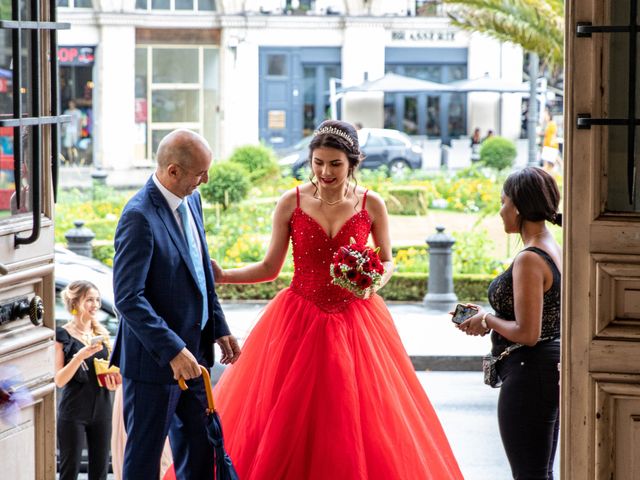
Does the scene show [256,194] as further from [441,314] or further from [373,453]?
[373,453]

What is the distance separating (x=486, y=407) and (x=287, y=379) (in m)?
3.91

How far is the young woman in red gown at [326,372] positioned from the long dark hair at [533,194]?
3.72 ft

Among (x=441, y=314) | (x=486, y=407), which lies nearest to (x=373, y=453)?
(x=486, y=407)

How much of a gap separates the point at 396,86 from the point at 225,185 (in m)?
18.6

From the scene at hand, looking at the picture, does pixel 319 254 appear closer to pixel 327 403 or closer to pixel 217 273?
Result: pixel 217 273

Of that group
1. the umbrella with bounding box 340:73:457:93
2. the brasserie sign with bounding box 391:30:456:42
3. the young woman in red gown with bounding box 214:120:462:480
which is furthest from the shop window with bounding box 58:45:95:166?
the young woman in red gown with bounding box 214:120:462:480

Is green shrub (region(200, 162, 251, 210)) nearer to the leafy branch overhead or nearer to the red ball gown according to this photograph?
the leafy branch overhead

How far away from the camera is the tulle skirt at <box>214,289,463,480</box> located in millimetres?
5301

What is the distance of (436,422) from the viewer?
18.7 ft

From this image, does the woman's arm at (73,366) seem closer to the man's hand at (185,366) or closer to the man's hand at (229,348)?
the man's hand at (229,348)

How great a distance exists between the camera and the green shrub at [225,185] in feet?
57.0

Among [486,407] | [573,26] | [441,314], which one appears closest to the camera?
[573,26]

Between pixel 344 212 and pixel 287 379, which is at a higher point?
pixel 344 212

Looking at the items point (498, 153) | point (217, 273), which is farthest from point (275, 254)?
point (498, 153)
